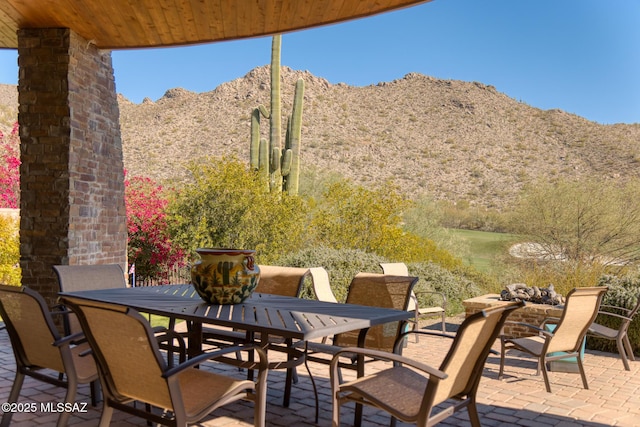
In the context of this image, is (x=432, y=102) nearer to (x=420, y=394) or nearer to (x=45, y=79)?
(x=45, y=79)

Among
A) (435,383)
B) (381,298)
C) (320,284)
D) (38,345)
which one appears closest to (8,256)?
(320,284)

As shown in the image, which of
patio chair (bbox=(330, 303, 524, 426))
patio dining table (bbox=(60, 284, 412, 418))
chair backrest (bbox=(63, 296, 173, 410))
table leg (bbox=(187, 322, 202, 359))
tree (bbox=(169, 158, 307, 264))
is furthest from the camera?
tree (bbox=(169, 158, 307, 264))

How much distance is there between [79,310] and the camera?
2480mm

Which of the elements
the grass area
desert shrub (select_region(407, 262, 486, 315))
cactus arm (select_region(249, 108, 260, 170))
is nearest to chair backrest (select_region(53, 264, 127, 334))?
desert shrub (select_region(407, 262, 486, 315))

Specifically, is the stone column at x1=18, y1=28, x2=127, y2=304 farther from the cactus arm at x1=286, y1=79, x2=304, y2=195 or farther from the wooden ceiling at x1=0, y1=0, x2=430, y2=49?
the cactus arm at x1=286, y1=79, x2=304, y2=195

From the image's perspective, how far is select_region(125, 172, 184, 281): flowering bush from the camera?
11148 millimetres

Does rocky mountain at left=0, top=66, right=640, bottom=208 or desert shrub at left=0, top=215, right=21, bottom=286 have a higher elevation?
rocky mountain at left=0, top=66, right=640, bottom=208

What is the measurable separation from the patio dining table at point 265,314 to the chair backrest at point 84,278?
0.21 metres

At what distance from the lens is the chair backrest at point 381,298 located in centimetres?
380

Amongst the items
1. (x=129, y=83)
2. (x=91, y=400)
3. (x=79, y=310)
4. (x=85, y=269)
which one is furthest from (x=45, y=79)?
(x=129, y=83)

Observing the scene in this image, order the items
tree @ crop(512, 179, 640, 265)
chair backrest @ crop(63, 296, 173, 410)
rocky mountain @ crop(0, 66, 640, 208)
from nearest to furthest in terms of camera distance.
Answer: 1. chair backrest @ crop(63, 296, 173, 410)
2. tree @ crop(512, 179, 640, 265)
3. rocky mountain @ crop(0, 66, 640, 208)

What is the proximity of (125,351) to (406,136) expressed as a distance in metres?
32.9

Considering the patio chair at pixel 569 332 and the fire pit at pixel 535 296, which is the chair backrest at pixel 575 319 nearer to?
the patio chair at pixel 569 332

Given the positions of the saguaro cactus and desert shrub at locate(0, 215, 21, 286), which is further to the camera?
the saguaro cactus
